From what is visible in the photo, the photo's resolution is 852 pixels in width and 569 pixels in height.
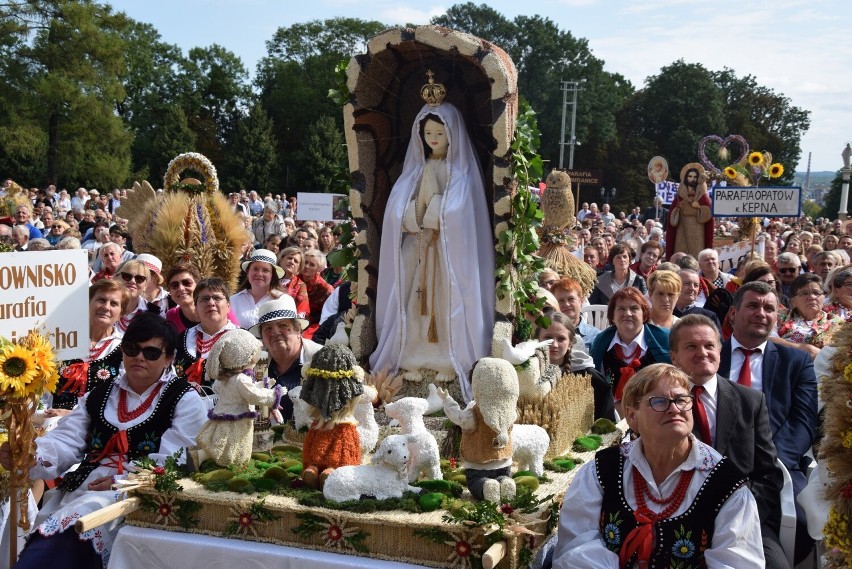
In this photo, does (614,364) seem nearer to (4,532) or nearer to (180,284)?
(180,284)

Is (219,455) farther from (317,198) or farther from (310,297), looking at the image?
(317,198)

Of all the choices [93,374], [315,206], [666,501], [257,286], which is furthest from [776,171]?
[666,501]

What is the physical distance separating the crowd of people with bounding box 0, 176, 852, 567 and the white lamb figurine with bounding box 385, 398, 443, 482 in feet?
2.09

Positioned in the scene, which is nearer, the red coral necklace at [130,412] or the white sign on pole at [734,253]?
the red coral necklace at [130,412]

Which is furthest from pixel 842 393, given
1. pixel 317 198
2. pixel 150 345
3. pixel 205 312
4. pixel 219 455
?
pixel 317 198

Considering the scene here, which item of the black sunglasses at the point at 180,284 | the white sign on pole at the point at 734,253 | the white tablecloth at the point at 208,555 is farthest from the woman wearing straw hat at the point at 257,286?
the white sign on pole at the point at 734,253

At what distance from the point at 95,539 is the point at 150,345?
877mm

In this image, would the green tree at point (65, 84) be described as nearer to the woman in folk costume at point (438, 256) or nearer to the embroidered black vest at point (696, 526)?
the woman in folk costume at point (438, 256)

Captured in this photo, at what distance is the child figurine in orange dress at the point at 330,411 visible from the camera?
375 centimetres

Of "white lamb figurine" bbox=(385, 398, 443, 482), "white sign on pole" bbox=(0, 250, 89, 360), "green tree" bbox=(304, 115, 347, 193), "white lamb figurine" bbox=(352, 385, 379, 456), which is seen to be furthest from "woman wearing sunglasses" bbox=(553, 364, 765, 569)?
"green tree" bbox=(304, 115, 347, 193)

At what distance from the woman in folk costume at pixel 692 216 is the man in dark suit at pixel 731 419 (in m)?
8.56

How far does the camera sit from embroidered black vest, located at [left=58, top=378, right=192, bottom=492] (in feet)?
13.7

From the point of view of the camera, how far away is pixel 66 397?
5227 mm

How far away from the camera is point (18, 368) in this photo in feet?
12.8
